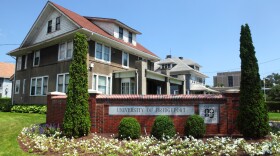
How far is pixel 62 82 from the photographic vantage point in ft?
64.6

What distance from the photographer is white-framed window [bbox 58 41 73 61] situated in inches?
768

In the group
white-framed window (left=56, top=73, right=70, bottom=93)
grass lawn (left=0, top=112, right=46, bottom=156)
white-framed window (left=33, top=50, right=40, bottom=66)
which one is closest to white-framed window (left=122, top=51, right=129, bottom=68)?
white-framed window (left=56, top=73, right=70, bottom=93)

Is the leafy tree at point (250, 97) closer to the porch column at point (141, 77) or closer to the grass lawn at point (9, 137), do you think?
the grass lawn at point (9, 137)

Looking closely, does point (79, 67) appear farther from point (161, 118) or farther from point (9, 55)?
point (9, 55)

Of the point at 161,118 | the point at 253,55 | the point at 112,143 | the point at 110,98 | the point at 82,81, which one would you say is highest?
the point at 253,55

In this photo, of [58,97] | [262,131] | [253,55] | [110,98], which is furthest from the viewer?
[58,97]

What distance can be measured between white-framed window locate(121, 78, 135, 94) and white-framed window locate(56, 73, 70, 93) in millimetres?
4480

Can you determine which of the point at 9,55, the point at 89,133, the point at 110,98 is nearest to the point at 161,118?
the point at 110,98

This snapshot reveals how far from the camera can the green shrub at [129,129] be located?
8977mm

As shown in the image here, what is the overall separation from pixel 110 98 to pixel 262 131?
578cm

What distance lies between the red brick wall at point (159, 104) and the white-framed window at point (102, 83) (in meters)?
8.67

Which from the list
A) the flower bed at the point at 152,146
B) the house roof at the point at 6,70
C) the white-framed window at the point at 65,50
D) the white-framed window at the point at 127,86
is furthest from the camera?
the house roof at the point at 6,70

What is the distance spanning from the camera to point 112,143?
8430 mm

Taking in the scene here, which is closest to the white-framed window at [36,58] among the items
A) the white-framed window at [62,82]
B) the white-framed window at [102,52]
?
the white-framed window at [62,82]
